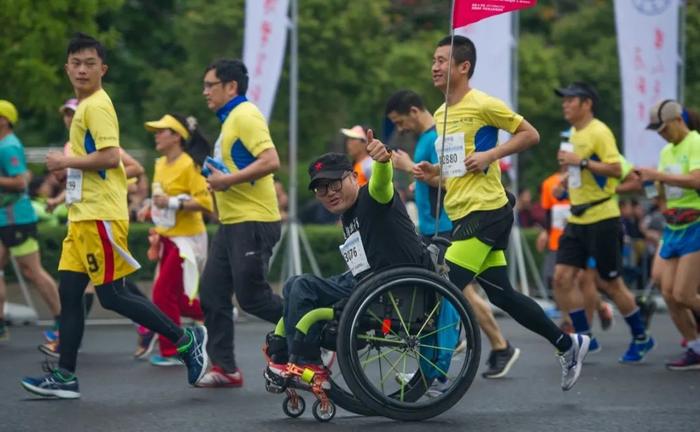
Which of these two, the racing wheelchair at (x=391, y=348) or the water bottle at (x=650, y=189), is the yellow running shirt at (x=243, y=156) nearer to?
the racing wheelchair at (x=391, y=348)

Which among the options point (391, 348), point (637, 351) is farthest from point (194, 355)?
point (637, 351)

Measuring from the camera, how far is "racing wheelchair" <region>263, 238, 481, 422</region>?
6777 mm

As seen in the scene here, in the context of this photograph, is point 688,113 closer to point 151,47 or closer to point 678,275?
point 678,275

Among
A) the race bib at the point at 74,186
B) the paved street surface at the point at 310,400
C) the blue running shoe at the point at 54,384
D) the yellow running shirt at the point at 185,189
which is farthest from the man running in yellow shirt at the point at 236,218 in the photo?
the yellow running shirt at the point at 185,189

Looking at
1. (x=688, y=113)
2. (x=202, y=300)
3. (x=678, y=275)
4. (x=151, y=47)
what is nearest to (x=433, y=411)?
(x=202, y=300)

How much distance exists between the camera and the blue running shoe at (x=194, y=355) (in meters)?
8.28

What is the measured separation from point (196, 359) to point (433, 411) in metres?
1.83

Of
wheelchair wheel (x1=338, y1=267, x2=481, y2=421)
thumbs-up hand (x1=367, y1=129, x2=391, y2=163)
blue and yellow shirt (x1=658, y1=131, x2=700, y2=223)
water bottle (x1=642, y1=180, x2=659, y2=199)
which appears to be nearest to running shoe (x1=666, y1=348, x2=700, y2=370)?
blue and yellow shirt (x1=658, y1=131, x2=700, y2=223)

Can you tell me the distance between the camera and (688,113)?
10320mm

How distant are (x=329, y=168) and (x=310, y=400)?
1657mm

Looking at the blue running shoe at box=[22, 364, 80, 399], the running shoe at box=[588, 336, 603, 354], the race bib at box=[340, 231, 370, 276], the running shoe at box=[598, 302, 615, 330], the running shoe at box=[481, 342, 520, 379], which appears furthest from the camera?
the running shoe at box=[598, 302, 615, 330]

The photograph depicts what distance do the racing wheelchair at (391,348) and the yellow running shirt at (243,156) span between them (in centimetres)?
171

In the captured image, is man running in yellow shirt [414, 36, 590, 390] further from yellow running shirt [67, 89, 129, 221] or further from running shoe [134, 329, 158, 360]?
running shoe [134, 329, 158, 360]

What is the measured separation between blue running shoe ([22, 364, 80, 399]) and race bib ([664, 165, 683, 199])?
4.16 m
